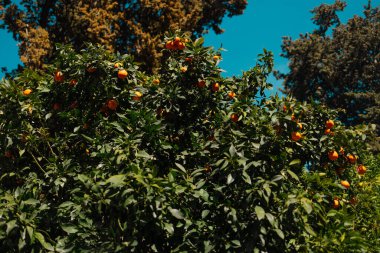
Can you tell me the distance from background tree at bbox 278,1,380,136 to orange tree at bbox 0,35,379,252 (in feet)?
64.0

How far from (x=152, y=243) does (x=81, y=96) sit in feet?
5.30

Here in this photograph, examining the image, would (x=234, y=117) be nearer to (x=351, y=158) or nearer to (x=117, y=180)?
(x=351, y=158)

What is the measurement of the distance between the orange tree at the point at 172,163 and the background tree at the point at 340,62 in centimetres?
1952

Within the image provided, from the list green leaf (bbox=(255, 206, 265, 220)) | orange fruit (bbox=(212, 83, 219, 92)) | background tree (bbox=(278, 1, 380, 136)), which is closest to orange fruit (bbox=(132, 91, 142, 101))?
orange fruit (bbox=(212, 83, 219, 92))

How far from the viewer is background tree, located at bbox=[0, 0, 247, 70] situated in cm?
1223

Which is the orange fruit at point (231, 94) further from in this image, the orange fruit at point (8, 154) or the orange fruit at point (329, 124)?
the orange fruit at point (8, 154)

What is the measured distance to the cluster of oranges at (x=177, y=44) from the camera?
3795mm

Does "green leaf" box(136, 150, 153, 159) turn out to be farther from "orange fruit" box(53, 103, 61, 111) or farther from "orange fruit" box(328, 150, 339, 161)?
"orange fruit" box(328, 150, 339, 161)

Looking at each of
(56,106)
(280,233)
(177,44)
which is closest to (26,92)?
(56,106)

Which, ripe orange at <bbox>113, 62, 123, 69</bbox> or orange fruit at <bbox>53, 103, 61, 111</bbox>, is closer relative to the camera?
ripe orange at <bbox>113, 62, 123, 69</bbox>

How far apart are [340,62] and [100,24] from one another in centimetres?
1505

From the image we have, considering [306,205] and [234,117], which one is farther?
[234,117]

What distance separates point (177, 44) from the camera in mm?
3807

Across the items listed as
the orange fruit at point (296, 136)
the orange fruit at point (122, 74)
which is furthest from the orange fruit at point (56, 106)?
the orange fruit at point (296, 136)
